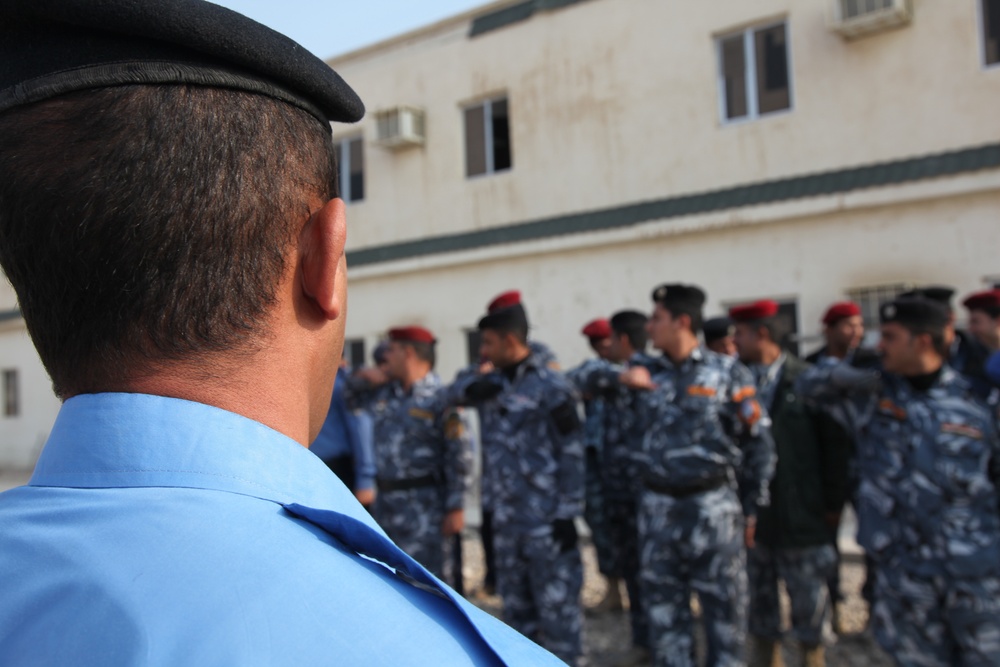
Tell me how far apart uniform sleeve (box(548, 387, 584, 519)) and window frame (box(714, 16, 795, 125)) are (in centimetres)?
508

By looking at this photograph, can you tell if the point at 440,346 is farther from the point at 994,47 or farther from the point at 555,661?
the point at 555,661

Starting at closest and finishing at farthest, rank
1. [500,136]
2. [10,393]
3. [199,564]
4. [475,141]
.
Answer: [199,564] → [500,136] → [475,141] → [10,393]

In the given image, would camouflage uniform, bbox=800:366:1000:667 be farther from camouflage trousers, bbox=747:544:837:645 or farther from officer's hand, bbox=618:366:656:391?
officer's hand, bbox=618:366:656:391

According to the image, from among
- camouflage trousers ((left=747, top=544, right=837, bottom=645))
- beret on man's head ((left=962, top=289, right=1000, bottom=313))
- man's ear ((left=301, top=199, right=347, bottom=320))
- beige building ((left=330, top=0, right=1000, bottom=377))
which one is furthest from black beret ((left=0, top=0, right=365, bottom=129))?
beige building ((left=330, top=0, right=1000, bottom=377))

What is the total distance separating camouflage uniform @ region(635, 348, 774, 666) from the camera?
4.09 metres

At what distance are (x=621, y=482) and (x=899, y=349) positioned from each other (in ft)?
8.08

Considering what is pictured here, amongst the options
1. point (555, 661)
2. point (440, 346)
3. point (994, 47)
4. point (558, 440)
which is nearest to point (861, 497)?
point (558, 440)

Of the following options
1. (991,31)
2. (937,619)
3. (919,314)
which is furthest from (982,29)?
(937,619)

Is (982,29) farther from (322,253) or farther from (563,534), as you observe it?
(322,253)

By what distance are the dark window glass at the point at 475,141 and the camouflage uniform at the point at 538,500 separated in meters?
6.19

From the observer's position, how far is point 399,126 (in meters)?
10.5

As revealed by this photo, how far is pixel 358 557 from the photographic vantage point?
66cm

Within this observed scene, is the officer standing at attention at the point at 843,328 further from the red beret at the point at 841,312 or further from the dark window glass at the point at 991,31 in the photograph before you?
the dark window glass at the point at 991,31

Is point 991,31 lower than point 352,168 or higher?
lower
